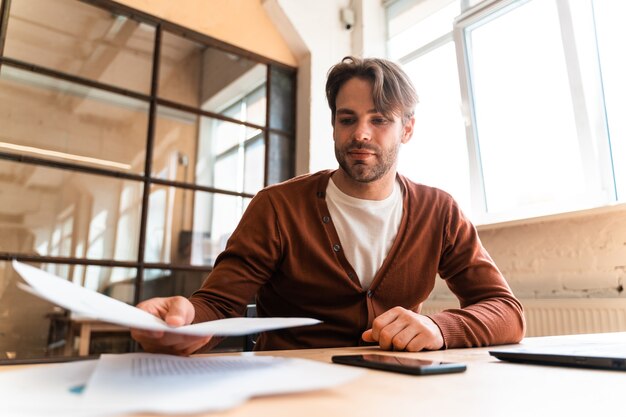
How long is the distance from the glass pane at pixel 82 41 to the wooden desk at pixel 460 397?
2504 millimetres

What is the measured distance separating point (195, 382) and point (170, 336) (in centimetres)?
28

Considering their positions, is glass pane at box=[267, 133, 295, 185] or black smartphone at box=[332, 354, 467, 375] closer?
black smartphone at box=[332, 354, 467, 375]

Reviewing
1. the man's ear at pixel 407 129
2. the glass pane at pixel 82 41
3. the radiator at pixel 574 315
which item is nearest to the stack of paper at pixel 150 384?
the man's ear at pixel 407 129

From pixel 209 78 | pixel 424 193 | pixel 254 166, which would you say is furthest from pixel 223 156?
pixel 424 193

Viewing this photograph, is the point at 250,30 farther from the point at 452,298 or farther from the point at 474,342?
the point at 474,342

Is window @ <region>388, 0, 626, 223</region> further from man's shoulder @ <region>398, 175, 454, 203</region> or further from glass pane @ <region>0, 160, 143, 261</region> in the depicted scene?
glass pane @ <region>0, 160, 143, 261</region>

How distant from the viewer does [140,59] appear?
8.80 ft

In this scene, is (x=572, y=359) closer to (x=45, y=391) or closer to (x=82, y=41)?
(x=45, y=391)

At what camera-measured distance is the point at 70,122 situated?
2.41m

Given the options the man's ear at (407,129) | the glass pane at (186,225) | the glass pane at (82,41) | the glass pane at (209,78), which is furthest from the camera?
the glass pane at (209,78)

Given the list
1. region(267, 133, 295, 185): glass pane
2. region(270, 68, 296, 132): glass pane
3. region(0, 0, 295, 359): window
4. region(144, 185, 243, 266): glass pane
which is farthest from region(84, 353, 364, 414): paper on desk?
region(270, 68, 296, 132): glass pane

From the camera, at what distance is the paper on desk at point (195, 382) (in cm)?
32

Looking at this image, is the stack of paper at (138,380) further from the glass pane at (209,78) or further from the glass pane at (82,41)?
the glass pane at (209,78)

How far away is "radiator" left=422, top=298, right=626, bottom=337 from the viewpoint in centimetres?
181
